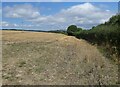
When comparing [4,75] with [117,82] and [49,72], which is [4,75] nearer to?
[49,72]

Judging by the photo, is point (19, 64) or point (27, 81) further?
point (19, 64)

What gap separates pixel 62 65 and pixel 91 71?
253cm

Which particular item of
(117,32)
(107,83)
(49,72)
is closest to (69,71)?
(49,72)

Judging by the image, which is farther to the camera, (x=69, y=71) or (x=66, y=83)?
(x=69, y=71)

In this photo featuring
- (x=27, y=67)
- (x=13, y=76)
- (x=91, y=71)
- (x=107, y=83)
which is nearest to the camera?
(x=107, y=83)

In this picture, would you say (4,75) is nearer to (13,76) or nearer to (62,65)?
(13,76)

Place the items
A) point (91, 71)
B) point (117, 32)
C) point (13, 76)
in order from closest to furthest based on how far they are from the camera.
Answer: point (13, 76) < point (91, 71) < point (117, 32)

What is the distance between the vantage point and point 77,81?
Result: 1281 centimetres

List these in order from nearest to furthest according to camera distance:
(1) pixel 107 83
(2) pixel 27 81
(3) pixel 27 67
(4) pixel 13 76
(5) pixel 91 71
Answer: (1) pixel 107 83
(2) pixel 27 81
(4) pixel 13 76
(5) pixel 91 71
(3) pixel 27 67

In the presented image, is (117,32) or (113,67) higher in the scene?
(117,32)

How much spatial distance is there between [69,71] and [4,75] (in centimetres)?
298

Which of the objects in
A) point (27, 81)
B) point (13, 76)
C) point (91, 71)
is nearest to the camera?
point (27, 81)

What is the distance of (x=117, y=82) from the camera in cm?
1212

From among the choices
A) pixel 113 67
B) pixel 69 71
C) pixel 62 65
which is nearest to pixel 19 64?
pixel 62 65
